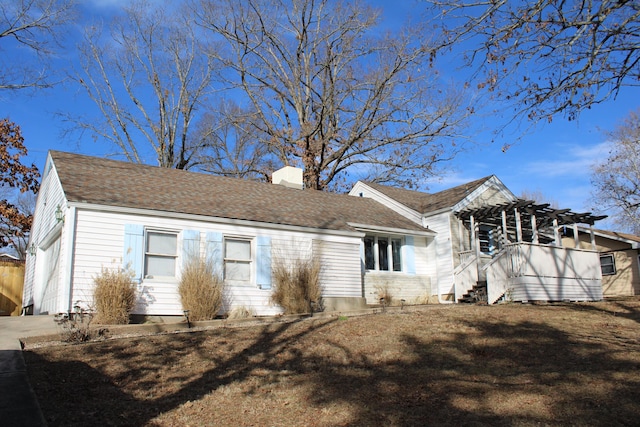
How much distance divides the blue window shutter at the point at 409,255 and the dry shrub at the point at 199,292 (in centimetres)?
830

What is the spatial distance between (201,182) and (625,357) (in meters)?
13.6

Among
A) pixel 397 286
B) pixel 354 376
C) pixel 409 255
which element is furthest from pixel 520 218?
pixel 354 376

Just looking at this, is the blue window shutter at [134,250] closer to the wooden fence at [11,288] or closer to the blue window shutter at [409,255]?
the wooden fence at [11,288]

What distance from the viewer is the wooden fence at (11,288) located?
19969 millimetres

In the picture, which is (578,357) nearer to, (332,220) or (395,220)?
(332,220)

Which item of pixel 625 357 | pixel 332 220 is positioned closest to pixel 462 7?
pixel 625 357

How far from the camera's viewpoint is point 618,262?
25.4m

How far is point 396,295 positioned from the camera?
63.9 feet

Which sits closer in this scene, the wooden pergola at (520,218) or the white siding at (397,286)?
the wooden pergola at (520,218)

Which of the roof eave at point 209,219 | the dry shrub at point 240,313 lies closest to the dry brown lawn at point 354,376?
the dry shrub at point 240,313

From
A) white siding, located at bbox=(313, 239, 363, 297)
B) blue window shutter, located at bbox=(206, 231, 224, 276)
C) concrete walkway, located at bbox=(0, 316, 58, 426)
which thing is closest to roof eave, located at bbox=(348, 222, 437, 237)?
white siding, located at bbox=(313, 239, 363, 297)

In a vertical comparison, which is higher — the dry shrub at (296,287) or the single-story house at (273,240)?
the single-story house at (273,240)

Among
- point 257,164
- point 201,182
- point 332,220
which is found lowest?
point 332,220

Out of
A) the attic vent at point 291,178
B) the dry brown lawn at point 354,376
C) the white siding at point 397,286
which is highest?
the attic vent at point 291,178
